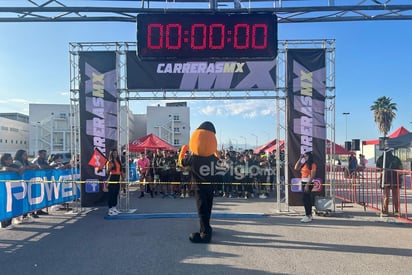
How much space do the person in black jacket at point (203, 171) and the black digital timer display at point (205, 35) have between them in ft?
6.15

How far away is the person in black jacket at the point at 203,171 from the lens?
6.69 meters

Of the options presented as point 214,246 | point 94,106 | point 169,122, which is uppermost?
point 169,122

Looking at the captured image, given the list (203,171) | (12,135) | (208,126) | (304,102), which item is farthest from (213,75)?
(12,135)

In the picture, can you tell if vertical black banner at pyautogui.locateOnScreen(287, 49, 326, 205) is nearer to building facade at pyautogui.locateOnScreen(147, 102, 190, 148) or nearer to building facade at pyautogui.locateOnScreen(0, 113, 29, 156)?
building facade at pyautogui.locateOnScreen(147, 102, 190, 148)

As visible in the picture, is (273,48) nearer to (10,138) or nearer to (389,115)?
(389,115)

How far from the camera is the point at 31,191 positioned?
9305 mm

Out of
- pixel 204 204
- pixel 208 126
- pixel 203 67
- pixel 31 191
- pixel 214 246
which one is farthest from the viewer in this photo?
pixel 203 67

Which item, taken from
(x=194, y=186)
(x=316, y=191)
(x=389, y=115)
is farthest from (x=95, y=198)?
(x=389, y=115)

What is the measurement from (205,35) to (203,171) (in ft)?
10.1

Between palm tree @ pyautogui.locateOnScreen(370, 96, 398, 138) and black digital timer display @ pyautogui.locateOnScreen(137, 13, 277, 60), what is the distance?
50.7m

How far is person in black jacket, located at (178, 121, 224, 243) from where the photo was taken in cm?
669

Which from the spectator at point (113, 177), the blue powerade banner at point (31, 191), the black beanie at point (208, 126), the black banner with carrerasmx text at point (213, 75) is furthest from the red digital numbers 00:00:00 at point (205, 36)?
the blue powerade banner at point (31, 191)

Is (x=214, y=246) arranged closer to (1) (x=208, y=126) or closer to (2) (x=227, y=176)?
(1) (x=208, y=126)

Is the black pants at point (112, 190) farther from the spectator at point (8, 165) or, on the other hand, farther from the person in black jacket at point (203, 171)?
the person in black jacket at point (203, 171)
